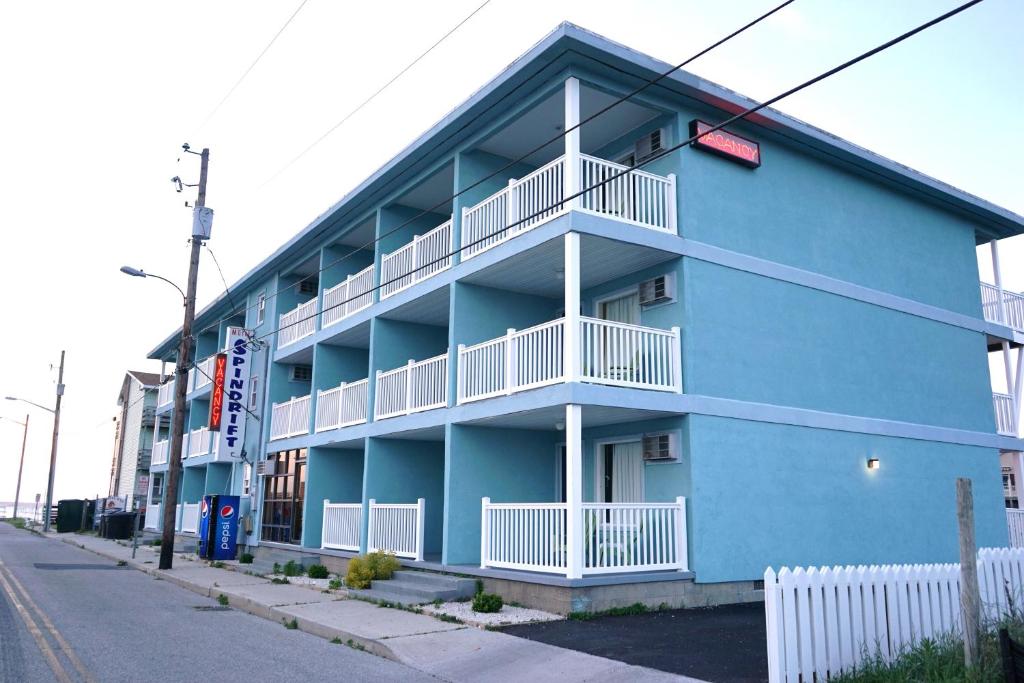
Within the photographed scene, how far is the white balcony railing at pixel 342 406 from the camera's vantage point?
20328 mm

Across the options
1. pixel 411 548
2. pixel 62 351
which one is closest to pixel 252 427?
pixel 411 548

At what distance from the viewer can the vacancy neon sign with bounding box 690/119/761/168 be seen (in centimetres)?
1547

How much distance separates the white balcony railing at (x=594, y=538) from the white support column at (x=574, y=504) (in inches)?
4.9

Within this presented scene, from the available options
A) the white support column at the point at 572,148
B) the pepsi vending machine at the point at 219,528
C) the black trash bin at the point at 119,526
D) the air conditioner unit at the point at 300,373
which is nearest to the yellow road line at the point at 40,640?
the pepsi vending machine at the point at 219,528

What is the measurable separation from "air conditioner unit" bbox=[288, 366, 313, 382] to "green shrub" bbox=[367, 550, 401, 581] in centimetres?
1173

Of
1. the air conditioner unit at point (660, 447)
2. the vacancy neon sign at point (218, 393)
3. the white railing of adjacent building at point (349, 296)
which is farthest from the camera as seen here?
the vacancy neon sign at point (218, 393)

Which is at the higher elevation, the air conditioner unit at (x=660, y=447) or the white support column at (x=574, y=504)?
the air conditioner unit at (x=660, y=447)

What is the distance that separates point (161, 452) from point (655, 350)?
3091 centimetres

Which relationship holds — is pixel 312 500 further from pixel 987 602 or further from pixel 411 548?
pixel 987 602

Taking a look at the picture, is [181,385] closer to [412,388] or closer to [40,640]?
[412,388]

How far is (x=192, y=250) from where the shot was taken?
76.2 ft

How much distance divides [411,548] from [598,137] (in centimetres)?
939

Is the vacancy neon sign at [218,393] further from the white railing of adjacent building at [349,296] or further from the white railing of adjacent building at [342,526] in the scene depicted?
the white railing of adjacent building at [342,526]

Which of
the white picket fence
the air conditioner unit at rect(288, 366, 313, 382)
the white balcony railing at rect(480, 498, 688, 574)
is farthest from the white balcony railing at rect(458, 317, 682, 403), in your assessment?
the air conditioner unit at rect(288, 366, 313, 382)
